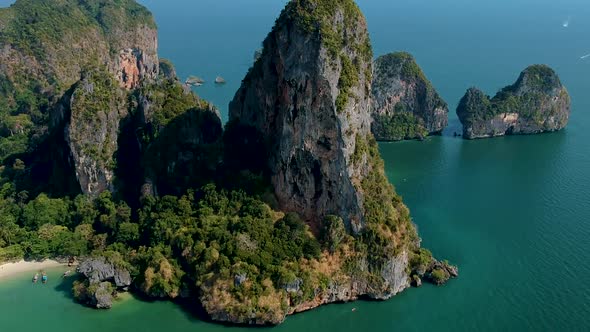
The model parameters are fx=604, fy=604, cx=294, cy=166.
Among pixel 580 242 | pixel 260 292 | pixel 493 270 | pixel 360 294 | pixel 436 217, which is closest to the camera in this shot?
pixel 260 292

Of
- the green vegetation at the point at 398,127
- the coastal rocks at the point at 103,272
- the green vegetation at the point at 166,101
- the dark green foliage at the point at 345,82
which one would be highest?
the dark green foliage at the point at 345,82

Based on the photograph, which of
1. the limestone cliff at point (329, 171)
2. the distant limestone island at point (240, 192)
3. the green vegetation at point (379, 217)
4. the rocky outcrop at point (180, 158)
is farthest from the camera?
the rocky outcrop at point (180, 158)

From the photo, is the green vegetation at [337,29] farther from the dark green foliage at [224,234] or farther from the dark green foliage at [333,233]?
the dark green foliage at [224,234]

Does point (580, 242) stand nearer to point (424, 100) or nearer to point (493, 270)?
point (493, 270)

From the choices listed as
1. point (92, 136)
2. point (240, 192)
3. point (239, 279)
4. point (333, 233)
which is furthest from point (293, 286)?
point (92, 136)

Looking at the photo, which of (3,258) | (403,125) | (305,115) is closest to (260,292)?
(305,115)

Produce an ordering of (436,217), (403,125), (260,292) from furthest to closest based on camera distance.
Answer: (403,125) → (436,217) → (260,292)

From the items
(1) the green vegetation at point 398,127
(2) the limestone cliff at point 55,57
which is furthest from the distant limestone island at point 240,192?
(1) the green vegetation at point 398,127
